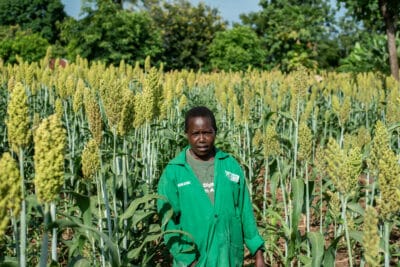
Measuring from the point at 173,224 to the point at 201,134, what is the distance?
49 cm

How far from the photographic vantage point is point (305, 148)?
8.27 feet

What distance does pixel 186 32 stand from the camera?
3466 centimetres

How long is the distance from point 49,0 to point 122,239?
188 ft

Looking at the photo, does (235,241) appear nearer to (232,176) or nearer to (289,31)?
(232,176)

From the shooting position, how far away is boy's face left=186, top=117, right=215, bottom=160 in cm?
236

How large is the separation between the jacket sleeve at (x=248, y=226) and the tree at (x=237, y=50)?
24248 millimetres

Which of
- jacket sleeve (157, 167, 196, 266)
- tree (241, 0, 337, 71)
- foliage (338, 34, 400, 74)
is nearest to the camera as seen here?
jacket sleeve (157, 167, 196, 266)

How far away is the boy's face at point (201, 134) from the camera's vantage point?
2357 mm

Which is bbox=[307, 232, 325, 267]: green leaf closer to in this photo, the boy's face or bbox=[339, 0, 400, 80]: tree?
the boy's face

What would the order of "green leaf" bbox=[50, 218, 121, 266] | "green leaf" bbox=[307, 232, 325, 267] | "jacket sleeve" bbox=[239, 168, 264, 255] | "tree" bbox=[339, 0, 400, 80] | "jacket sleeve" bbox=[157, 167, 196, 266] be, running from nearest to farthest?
"green leaf" bbox=[50, 218, 121, 266]
"green leaf" bbox=[307, 232, 325, 267]
"jacket sleeve" bbox=[157, 167, 196, 266]
"jacket sleeve" bbox=[239, 168, 264, 255]
"tree" bbox=[339, 0, 400, 80]

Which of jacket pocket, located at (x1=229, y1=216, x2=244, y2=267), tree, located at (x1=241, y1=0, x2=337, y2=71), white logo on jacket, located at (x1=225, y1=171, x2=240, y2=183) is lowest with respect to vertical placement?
jacket pocket, located at (x1=229, y1=216, x2=244, y2=267)

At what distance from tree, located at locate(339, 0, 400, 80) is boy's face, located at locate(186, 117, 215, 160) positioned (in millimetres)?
8125

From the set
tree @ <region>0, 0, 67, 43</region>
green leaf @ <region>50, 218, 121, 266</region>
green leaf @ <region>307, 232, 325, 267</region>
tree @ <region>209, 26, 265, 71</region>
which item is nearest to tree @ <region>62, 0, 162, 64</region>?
tree @ <region>209, 26, 265, 71</region>

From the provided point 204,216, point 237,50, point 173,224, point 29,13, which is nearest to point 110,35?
point 237,50
